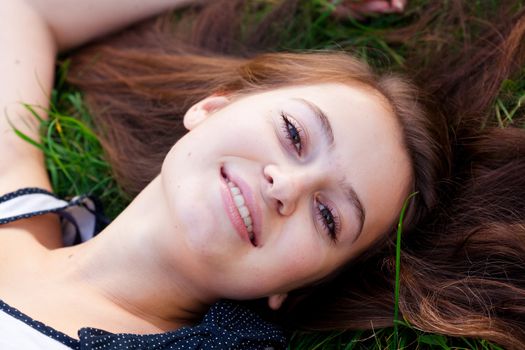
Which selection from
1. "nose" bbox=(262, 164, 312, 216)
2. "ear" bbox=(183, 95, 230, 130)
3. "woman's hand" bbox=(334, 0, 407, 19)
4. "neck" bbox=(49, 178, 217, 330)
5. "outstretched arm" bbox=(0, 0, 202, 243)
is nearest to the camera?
"nose" bbox=(262, 164, 312, 216)

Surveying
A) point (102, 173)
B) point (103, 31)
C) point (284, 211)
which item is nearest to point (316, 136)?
point (284, 211)

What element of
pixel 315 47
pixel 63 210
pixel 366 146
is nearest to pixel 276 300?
pixel 366 146

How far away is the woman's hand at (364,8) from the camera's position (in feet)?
10.2

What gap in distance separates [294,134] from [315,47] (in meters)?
1.04

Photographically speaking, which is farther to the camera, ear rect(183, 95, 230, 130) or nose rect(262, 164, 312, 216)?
ear rect(183, 95, 230, 130)

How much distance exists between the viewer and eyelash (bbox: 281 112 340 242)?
7.06 feet

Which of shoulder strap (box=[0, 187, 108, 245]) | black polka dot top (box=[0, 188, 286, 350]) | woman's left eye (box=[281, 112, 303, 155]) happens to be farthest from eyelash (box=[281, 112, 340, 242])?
shoulder strap (box=[0, 187, 108, 245])

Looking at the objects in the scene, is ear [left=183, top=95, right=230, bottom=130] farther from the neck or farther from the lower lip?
the lower lip

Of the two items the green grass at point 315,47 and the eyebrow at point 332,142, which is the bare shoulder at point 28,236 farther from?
the eyebrow at point 332,142

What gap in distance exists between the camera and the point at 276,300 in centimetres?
240

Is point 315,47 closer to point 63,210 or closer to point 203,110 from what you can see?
point 203,110

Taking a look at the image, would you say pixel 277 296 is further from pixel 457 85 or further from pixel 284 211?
pixel 457 85

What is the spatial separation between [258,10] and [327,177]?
1.41 m

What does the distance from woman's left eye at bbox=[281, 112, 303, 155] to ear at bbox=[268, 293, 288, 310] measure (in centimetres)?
56
